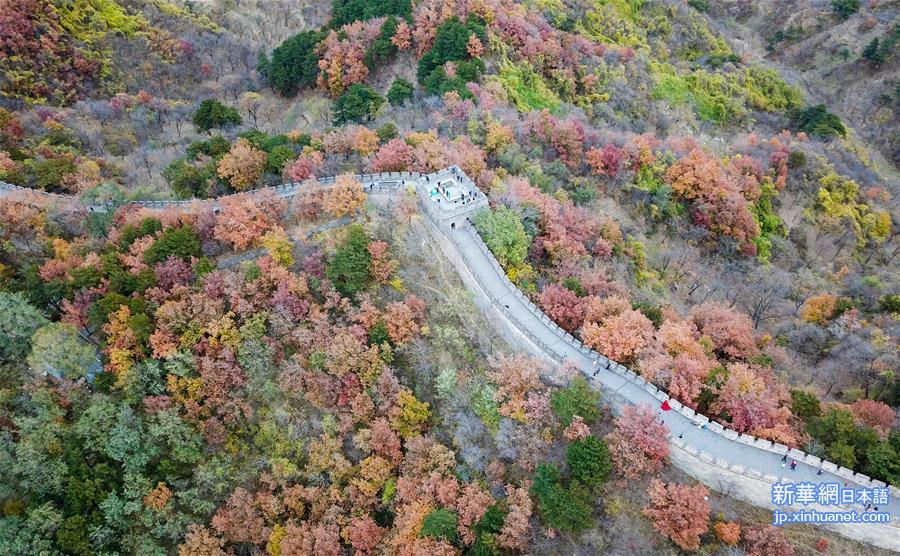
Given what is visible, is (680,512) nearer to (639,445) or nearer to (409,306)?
(639,445)

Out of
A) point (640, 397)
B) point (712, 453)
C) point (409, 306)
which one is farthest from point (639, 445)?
point (409, 306)

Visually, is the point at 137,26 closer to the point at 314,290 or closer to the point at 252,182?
the point at 252,182

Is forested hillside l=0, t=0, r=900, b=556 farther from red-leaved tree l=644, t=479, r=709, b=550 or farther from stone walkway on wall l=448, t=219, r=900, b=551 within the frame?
stone walkway on wall l=448, t=219, r=900, b=551

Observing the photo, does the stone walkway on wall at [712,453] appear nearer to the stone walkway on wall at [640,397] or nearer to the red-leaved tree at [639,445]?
the stone walkway on wall at [640,397]

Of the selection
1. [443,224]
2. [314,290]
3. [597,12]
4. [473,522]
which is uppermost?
[597,12]

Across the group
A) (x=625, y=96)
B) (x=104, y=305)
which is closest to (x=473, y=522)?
(x=104, y=305)

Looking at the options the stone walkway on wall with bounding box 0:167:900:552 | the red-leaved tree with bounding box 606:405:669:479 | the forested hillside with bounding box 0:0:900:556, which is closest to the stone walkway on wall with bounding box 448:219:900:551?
the stone walkway on wall with bounding box 0:167:900:552
